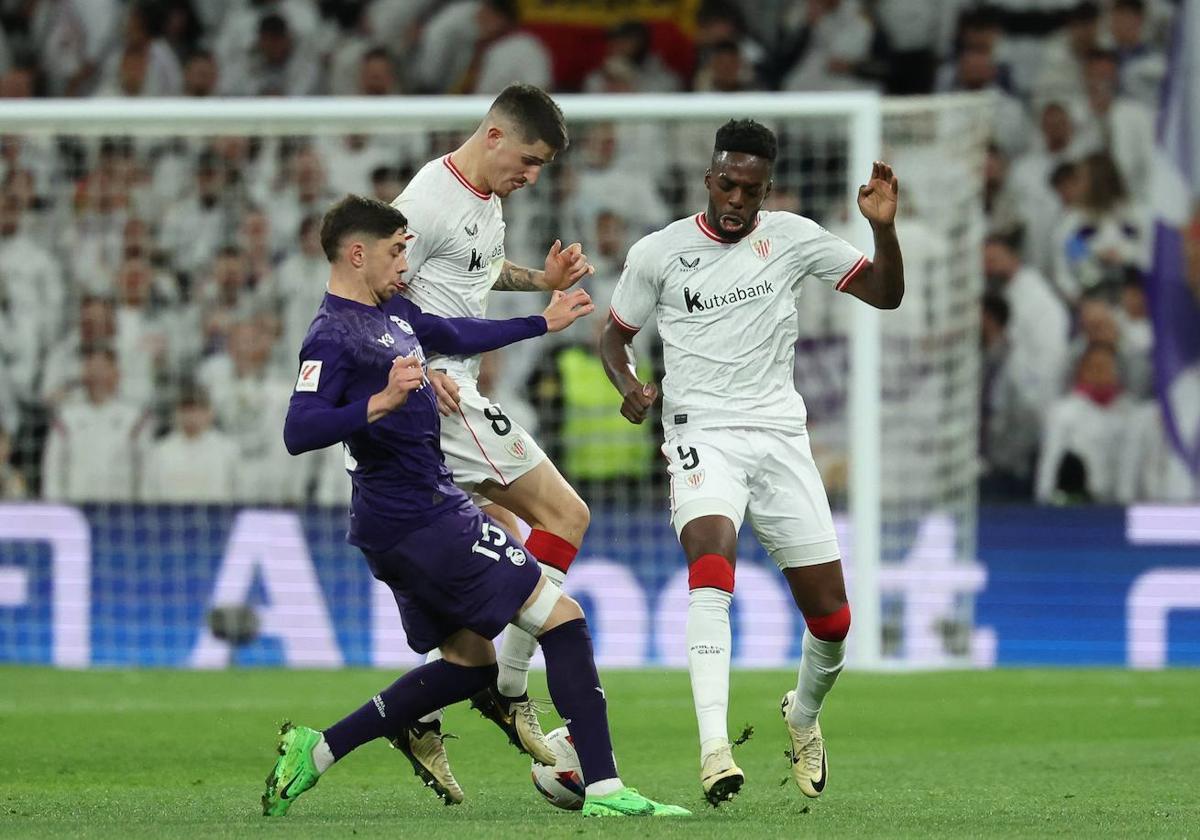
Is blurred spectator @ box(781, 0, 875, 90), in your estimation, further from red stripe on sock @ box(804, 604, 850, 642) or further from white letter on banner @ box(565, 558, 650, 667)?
red stripe on sock @ box(804, 604, 850, 642)

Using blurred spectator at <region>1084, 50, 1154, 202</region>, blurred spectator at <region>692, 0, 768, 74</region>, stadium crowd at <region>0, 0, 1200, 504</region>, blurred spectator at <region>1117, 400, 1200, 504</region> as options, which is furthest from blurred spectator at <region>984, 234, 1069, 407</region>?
blurred spectator at <region>692, 0, 768, 74</region>

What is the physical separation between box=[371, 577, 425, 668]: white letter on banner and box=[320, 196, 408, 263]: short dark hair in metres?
7.02

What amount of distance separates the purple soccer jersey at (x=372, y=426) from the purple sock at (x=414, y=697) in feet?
1.91

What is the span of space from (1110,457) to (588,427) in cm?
350

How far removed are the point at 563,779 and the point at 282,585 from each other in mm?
6841

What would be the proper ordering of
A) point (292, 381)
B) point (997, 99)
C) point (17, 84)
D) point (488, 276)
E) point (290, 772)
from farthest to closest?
point (17, 84)
point (997, 99)
point (292, 381)
point (488, 276)
point (290, 772)

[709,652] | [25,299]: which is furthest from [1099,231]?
[709,652]

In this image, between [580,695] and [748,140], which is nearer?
[580,695]

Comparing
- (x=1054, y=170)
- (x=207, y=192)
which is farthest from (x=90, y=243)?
(x=1054, y=170)

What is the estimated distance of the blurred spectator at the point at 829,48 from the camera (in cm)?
1619

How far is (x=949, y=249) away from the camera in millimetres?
→ 13789

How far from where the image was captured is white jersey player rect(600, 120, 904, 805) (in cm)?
736

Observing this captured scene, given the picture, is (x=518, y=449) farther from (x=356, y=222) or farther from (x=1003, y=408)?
(x=1003, y=408)

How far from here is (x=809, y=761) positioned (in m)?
7.55
